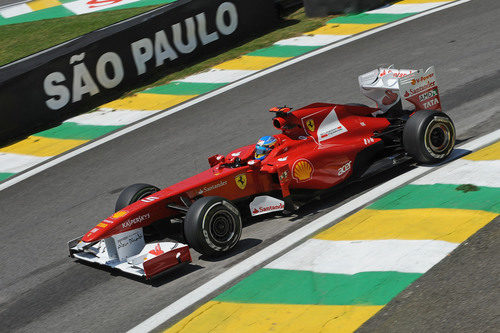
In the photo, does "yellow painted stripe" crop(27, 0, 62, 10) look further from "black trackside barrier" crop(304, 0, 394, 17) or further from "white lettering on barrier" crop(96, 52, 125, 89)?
"black trackside barrier" crop(304, 0, 394, 17)

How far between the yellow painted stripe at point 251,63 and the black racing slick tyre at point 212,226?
687 cm

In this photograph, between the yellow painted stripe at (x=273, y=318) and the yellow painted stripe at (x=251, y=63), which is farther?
the yellow painted stripe at (x=251, y=63)

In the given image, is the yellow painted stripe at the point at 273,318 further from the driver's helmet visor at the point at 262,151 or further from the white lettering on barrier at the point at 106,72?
the white lettering on barrier at the point at 106,72

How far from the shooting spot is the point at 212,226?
7105 millimetres

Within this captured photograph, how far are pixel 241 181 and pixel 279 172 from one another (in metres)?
0.46

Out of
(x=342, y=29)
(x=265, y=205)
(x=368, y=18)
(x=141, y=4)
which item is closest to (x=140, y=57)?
(x=141, y=4)

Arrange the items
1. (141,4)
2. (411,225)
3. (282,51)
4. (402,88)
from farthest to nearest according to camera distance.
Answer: (141,4) < (282,51) < (402,88) < (411,225)

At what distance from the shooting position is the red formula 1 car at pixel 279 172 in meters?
7.11

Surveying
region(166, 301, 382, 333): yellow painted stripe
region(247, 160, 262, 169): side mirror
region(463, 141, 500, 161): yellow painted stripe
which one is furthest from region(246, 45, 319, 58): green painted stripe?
region(166, 301, 382, 333): yellow painted stripe

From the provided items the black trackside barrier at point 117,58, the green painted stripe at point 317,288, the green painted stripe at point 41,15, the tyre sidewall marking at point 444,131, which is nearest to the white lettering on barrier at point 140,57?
the black trackside barrier at point 117,58

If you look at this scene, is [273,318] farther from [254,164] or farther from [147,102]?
[147,102]

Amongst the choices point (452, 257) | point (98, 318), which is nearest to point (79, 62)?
point (98, 318)

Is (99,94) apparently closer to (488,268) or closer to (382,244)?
(382,244)

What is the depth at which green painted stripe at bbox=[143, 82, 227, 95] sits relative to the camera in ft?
43.4
